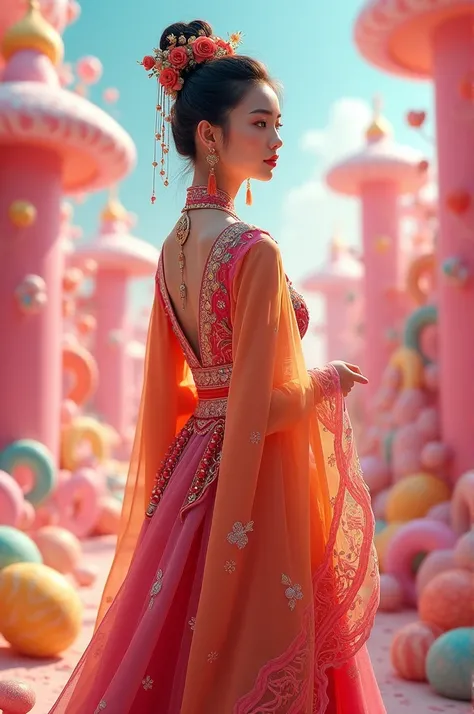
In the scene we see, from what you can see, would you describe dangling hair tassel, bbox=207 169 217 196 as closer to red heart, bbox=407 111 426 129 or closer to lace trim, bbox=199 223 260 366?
lace trim, bbox=199 223 260 366

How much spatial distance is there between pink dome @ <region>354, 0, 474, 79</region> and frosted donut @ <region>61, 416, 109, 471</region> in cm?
352

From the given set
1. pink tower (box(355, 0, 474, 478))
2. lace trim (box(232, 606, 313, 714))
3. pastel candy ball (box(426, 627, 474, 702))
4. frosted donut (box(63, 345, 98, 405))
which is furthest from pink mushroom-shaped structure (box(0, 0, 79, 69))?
lace trim (box(232, 606, 313, 714))

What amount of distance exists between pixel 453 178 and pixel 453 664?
313 centimetres

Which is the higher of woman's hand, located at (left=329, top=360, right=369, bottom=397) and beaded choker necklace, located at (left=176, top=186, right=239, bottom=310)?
beaded choker necklace, located at (left=176, top=186, right=239, bottom=310)

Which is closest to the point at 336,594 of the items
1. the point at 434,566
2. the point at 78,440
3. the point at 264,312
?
the point at 264,312

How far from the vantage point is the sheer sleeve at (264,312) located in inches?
68.3

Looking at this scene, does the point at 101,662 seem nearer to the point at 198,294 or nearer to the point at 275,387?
the point at 275,387

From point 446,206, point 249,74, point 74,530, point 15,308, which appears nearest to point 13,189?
point 15,308

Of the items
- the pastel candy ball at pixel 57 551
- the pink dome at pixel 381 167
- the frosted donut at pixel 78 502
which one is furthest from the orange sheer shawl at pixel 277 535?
the pink dome at pixel 381 167

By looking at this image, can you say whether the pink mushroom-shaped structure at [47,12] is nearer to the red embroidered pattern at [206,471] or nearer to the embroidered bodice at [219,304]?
the embroidered bodice at [219,304]

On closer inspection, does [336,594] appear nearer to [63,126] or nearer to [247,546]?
[247,546]

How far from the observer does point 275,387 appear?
179 centimetres

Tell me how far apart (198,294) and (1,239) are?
12.4 ft

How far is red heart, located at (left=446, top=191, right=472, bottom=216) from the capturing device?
475 centimetres
